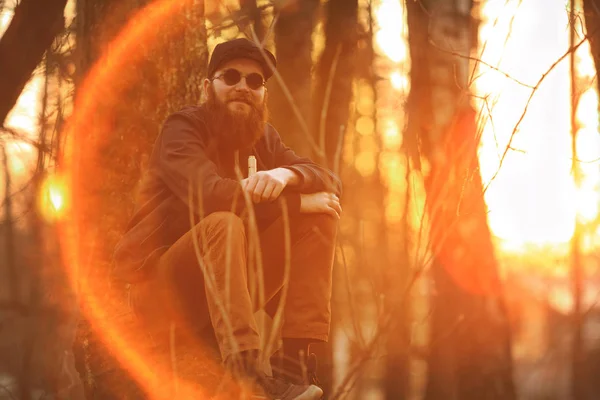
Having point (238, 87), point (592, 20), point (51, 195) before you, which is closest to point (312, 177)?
point (238, 87)

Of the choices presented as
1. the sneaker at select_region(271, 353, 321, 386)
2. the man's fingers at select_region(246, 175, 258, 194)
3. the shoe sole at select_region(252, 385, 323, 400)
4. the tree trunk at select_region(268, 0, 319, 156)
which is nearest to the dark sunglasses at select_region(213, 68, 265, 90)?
the man's fingers at select_region(246, 175, 258, 194)

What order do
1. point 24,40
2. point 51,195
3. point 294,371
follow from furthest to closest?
point 51,195 < point 24,40 < point 294,371

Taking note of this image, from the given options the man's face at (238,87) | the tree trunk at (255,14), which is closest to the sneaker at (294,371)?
the man's face at (238,87)

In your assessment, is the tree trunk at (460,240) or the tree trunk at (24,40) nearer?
the tree trunk at (24,40)

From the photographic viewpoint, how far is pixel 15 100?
11.9 ft

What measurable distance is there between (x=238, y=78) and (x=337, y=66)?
3000 mm

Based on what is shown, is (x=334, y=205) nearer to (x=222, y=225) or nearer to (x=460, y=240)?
(x=222, y=225)

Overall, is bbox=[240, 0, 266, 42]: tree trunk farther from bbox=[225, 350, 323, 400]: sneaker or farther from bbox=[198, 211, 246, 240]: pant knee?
bbox=[225, 350, 323, 400]: sneaker

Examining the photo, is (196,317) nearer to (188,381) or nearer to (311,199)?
(188,381)

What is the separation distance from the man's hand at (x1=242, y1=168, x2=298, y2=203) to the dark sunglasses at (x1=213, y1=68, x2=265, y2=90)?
1.44ft

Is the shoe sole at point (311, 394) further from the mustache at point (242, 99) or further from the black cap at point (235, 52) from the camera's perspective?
→ the black cap at point (235, 52)

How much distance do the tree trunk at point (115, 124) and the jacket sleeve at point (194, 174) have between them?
0.47 m

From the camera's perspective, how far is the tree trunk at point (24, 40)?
137 inches

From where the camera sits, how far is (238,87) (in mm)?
2918
